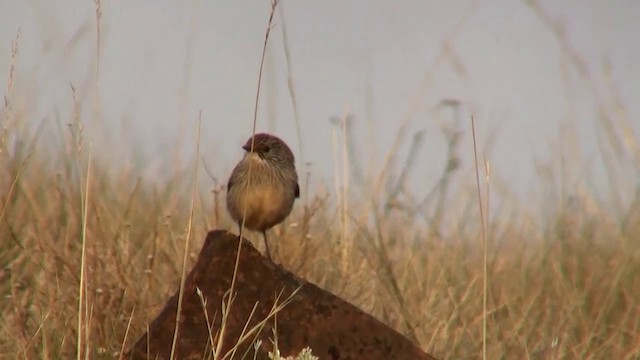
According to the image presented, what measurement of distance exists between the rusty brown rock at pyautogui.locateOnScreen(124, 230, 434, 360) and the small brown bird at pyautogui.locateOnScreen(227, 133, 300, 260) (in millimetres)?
576

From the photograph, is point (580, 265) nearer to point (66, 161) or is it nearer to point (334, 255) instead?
point (334, 255)

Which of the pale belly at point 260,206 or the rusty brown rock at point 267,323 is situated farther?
the pale belly at point 260,206

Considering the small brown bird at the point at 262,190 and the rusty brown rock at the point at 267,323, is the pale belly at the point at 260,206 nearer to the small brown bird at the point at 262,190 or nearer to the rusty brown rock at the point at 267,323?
the small brown bird at the point at 262,190

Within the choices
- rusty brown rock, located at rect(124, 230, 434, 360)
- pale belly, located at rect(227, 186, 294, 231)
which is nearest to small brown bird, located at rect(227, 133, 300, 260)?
pale belly, located at rect(227, 186, 294, 231)

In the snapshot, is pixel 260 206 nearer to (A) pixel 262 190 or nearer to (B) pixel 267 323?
(A) pixel 262 190

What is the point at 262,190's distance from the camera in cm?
554

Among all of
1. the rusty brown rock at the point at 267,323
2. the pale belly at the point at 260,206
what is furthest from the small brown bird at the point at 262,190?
the rusty brown rock at the point at 267,323

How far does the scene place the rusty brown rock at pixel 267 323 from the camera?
466 centimetres

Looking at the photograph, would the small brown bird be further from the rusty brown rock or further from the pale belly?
the rusty brown rock

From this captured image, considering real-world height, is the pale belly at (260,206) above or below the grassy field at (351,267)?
above

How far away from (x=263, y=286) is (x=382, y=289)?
166cm

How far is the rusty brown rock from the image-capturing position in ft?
15.3

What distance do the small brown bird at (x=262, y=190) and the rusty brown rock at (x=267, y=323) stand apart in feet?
1.89

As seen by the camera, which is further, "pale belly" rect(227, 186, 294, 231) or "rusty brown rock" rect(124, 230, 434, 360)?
"pale belly" rect(227, 186, 294, 231)
